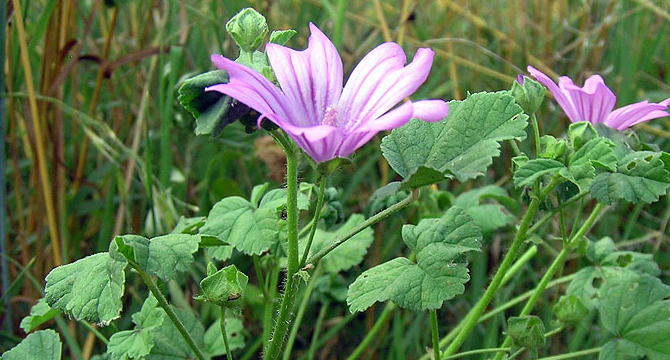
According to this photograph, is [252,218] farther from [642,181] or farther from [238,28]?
[642,181]

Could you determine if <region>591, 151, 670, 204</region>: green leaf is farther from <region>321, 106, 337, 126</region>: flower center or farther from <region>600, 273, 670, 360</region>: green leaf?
<region>321, 106, 337, 126</region>: flower center

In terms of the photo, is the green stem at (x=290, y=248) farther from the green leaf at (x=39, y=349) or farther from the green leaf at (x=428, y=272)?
the green leaf at (x=39, y=349)

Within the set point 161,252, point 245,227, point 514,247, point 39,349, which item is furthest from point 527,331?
point 39,349

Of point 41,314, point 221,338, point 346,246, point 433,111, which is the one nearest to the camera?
point 433,111

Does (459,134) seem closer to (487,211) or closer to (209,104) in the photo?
(209,104)

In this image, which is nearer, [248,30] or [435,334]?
[248,30]

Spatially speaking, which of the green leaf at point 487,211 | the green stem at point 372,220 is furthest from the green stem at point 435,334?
the green leaf at point 487,211
